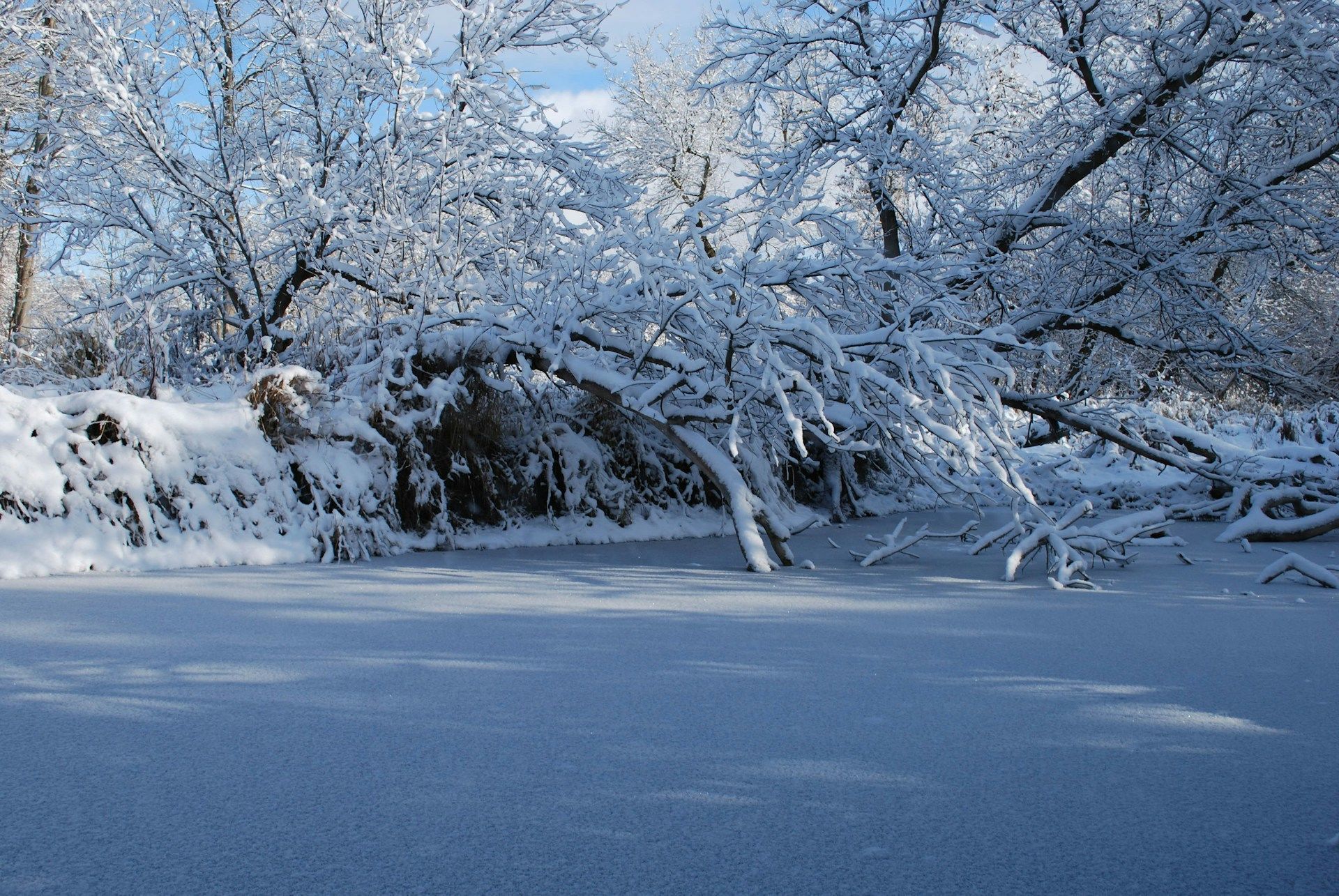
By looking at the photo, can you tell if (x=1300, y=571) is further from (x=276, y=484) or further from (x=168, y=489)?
(x=168, y=489)

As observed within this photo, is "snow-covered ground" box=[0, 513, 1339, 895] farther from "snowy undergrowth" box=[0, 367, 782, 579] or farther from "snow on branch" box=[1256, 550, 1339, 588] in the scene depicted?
"snowy undergrowth" box=[0, 367, 782, 579]

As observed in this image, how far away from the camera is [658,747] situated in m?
1.89

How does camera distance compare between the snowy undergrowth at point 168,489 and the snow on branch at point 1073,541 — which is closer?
the snowy undergrowth at point 168,489

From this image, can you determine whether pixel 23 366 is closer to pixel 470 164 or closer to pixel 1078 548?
pixel 470 164

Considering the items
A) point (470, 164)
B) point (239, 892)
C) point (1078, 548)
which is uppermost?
point (470, 164)

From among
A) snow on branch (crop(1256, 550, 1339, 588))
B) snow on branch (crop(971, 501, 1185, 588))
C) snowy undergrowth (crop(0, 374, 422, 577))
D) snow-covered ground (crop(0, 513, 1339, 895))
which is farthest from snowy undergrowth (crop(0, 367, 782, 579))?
snow on branch (crop(1256, 550, 1339, 588))

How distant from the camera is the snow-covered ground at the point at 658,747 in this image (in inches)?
53.9

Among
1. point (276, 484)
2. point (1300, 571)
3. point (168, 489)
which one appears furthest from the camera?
point (276, 484)

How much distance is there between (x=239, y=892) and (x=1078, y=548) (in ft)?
15.4

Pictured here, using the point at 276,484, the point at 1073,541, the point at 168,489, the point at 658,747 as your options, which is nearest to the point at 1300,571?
the point at 1073,541

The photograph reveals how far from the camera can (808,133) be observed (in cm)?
838

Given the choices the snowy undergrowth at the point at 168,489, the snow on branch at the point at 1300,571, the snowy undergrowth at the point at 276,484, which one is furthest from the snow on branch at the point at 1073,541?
the snowy undergrowth at the point at 168,489

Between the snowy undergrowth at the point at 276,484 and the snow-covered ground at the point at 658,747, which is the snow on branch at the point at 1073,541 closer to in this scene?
the snow-covered ground at the point at 658,747

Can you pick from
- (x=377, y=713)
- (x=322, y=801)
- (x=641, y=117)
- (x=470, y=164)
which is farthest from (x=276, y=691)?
(x=641, y=117)
